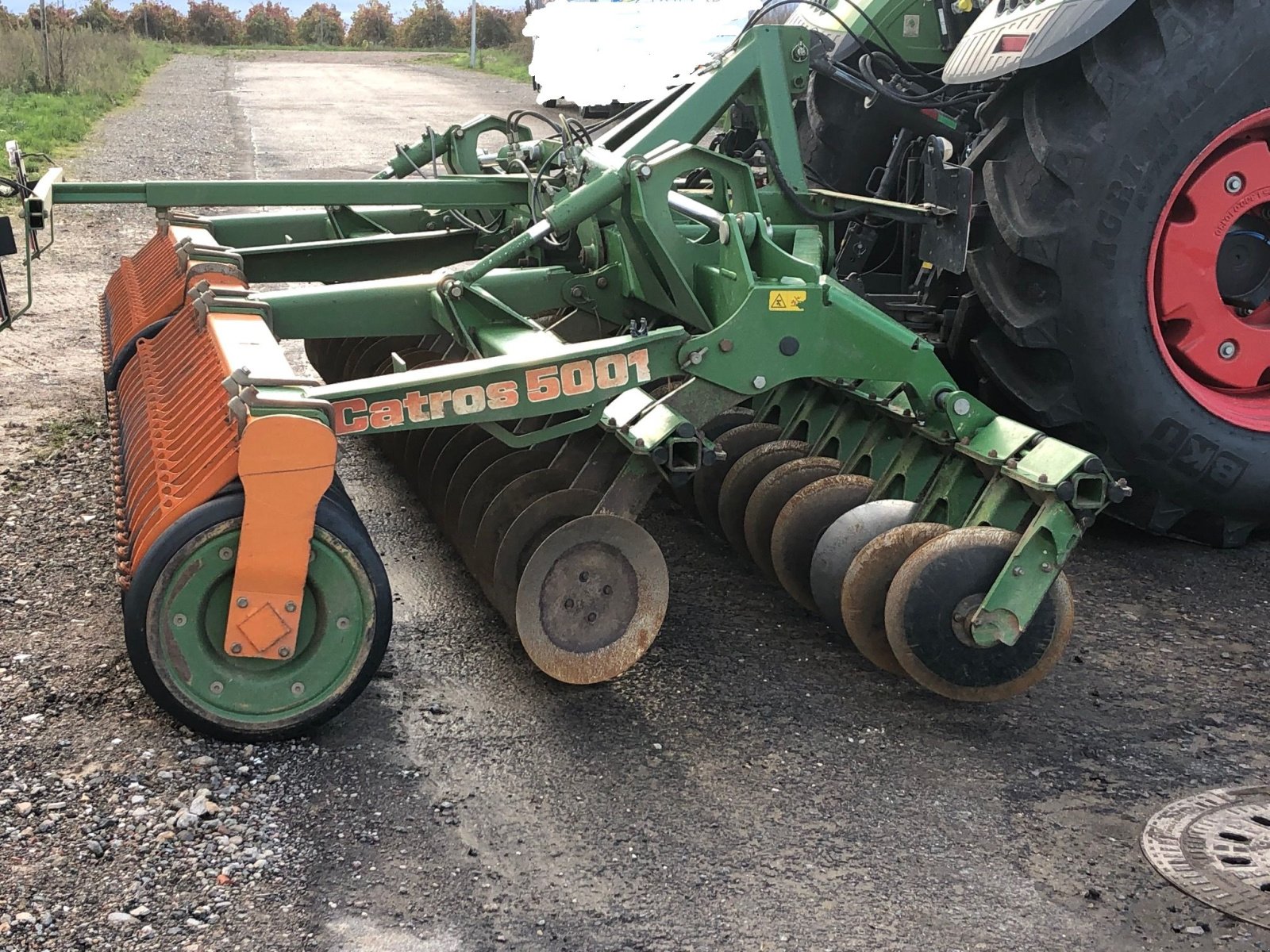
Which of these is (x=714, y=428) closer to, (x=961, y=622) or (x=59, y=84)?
(x=961, y=622)

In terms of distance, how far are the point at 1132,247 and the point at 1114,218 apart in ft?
0.30

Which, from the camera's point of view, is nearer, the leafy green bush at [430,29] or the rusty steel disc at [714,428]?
the rusty steel disc at [714,428]

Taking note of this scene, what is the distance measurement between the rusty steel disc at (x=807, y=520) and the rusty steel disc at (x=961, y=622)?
1.43 feet

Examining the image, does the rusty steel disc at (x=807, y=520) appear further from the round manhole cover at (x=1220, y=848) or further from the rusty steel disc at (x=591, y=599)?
the round manhole cover at (x=1220, y=848)

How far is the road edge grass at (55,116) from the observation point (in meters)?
11.8

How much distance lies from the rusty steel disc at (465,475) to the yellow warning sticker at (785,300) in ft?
3.06

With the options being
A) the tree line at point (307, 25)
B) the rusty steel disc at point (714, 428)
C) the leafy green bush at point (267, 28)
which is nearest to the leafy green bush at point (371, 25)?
the tree line at point (307, 25)

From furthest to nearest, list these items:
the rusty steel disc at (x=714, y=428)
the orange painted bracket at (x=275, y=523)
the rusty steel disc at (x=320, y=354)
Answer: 1. the rusty steel disc at (x=320, y=354)
2. the rusty steel disc at (x=714, y=428)
3. the orange painted bracket at (x=275, y=523)

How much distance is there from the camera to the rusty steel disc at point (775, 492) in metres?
3.50

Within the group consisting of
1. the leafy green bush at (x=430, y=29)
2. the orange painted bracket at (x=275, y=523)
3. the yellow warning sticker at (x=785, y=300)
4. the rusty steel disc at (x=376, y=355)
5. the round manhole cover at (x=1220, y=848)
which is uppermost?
the yellow warning sticker at (x=785, y=300)

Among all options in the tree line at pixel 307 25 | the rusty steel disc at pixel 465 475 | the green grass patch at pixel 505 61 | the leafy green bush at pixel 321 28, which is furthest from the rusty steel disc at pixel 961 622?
the leafy green bush at pixel 321 28

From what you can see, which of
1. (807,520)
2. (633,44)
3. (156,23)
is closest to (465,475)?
(807,520)

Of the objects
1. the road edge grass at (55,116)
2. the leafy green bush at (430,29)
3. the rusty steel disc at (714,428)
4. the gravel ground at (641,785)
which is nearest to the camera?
the gravel ground at (641,785)

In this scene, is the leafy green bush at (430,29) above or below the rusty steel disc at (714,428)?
below
